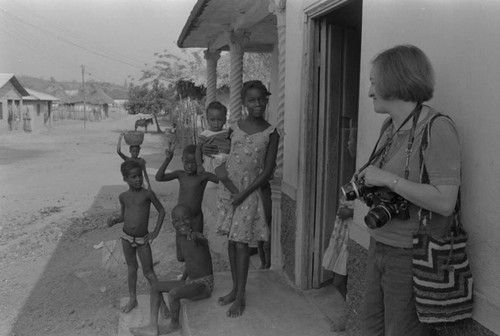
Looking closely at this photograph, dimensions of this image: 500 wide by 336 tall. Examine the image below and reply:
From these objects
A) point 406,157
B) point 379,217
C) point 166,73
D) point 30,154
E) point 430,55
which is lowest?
point 30,154

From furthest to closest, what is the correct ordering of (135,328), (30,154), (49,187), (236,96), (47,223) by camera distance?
(30,154) → (49,187) → (47,223) → (236,96) → (135,328)

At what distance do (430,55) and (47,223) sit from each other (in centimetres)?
704

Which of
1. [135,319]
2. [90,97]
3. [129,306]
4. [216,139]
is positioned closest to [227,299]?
[135,319]

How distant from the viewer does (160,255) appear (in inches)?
233

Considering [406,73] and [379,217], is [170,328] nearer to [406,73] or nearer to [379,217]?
[379,217]

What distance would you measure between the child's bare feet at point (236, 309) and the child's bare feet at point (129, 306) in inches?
43.4

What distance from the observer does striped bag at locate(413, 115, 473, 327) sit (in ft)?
5.75

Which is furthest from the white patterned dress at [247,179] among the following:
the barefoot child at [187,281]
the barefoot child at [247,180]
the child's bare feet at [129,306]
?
the child's bare feet at [129,306]

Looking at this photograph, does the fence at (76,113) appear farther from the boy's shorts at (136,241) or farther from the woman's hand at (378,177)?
the woman's hand at (378,177)

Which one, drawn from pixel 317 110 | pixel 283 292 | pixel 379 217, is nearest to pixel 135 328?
pixel 283 292

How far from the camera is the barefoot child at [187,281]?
139 inches

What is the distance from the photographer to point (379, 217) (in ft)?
5.74

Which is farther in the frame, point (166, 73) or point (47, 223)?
point (166, 73)

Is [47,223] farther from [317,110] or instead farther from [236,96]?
[317,110]
